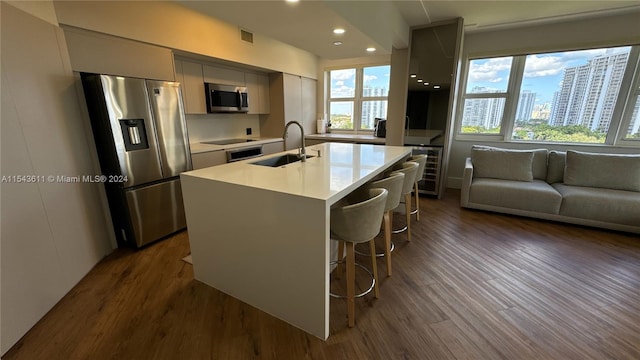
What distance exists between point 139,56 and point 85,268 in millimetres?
2011

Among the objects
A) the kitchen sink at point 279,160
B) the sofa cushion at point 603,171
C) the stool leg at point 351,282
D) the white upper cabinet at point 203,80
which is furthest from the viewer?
the white upper cabinet at point 203,80

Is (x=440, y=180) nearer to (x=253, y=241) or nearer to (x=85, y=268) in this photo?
(x=253, y=241)

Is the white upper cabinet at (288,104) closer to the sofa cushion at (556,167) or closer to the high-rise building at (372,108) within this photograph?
the high-rise building at (372,108)

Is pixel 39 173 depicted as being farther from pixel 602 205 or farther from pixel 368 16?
pixel 602 205

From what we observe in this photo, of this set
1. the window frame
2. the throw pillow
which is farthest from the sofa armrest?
the window frame

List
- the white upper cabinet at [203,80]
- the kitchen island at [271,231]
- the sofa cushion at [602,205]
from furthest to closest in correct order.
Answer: the white upper cabinet at [203,80] → the sofa cushion at [602,205] → the kitchen island at [271,231]

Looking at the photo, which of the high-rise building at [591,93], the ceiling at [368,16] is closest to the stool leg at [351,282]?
the ceiling at [368,16]

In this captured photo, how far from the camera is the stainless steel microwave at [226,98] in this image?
3.57 metres

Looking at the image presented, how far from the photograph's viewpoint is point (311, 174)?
5.99ft

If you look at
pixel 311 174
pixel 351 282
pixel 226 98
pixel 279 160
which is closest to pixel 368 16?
pixel 279 160

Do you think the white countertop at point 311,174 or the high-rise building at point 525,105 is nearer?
the white countertop at point 311,174

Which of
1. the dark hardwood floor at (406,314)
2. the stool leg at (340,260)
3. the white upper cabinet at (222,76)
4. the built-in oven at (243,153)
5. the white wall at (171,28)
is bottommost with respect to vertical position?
the dark hardwood floor at (406,314)

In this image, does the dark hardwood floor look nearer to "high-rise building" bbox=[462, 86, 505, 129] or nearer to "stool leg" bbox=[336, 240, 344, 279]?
"stool leg" bbox=[336, 240, 344, 279]

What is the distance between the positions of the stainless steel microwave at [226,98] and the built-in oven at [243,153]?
25.2 inches
